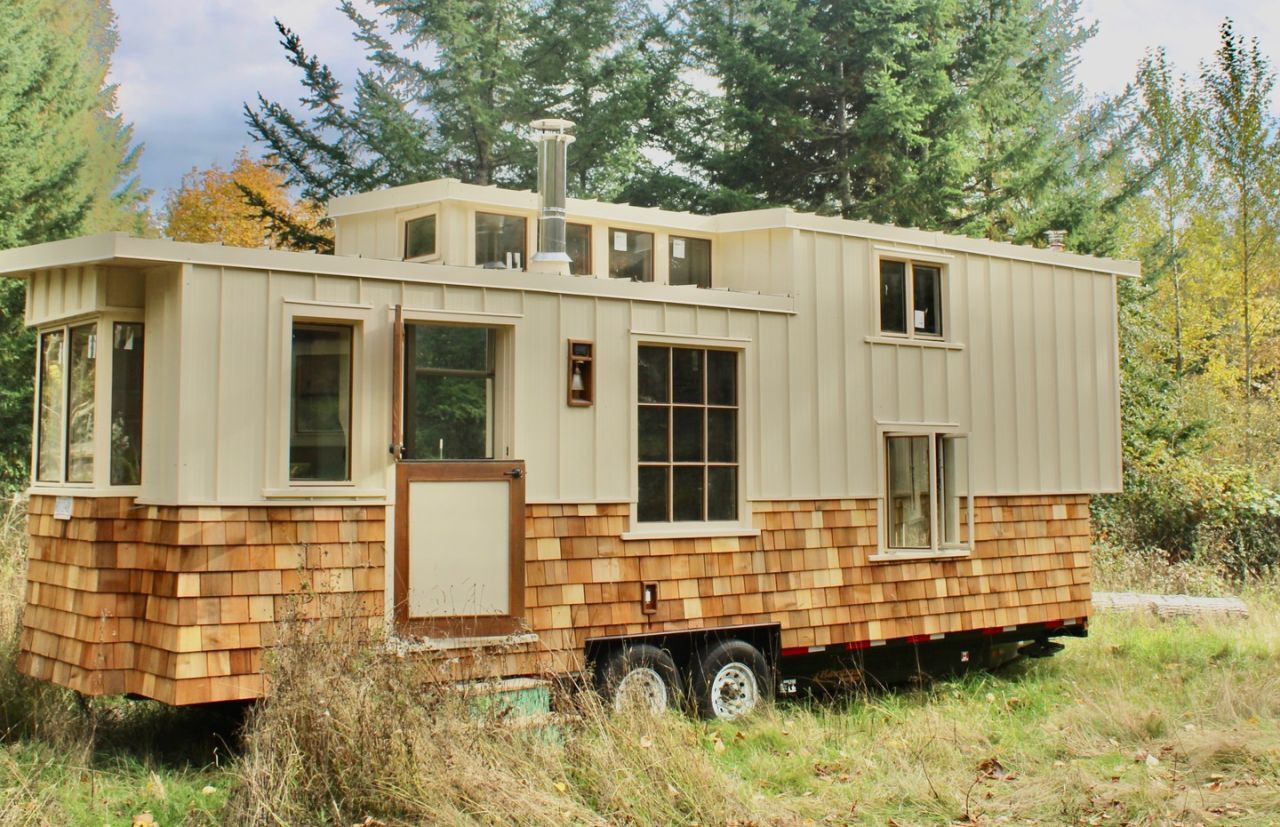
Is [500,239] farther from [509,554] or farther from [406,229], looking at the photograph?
[509,554]

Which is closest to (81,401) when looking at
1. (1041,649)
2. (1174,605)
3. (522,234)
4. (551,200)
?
(522,234)

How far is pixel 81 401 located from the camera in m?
8.38

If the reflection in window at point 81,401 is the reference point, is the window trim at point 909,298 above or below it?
above

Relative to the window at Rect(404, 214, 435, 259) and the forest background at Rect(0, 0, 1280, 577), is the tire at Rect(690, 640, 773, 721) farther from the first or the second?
the forest background at Rect(0, 0, 1280, 577)

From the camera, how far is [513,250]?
1020 centimetres

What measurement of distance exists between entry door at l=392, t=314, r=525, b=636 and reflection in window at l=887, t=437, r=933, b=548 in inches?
146

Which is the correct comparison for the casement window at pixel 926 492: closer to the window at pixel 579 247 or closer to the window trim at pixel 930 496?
the window trim at pixel 930 496

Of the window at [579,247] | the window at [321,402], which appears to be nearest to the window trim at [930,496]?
the window at [579,247]

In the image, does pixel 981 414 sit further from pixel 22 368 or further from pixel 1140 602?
pixel 22 368

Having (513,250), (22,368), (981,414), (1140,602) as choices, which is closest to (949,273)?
(981,414)

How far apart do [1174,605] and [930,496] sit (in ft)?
16.4

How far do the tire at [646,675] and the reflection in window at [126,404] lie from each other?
Answer: 324 cm

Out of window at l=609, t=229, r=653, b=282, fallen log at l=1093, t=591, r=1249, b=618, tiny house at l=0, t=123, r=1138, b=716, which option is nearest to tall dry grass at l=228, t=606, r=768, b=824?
tiny house at l=0, t=123, r=1138, b=716

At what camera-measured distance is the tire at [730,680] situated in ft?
31.3
